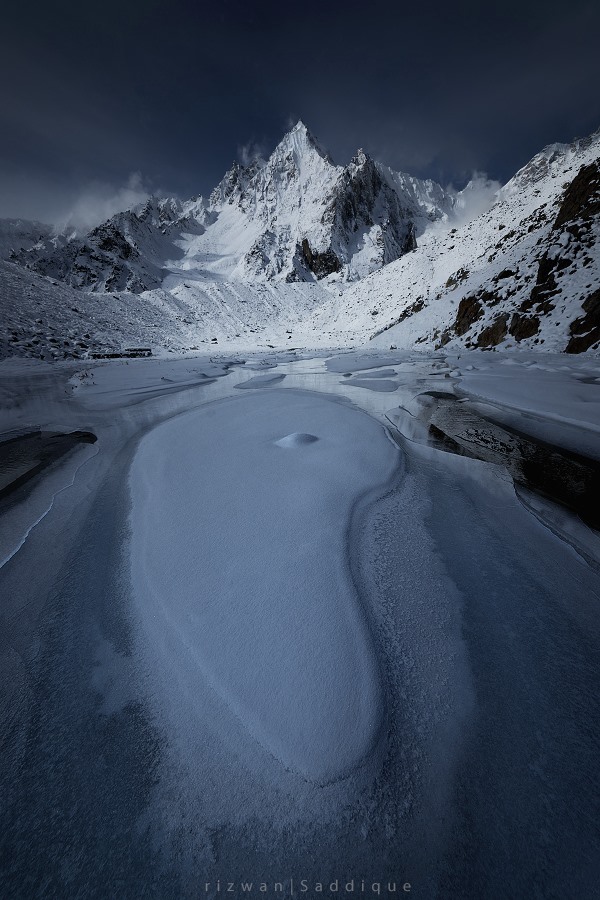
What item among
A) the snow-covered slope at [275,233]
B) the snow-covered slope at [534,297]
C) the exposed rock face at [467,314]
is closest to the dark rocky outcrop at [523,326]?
the snow-covered slope at [534,297]

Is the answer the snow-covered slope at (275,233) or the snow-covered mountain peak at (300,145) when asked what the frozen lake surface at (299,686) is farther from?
the snow-covered mountain peak at (300,145)

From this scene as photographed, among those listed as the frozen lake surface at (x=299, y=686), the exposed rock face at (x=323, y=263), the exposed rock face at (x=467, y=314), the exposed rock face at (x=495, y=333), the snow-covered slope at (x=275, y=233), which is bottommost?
the frozen lake surface at (x=299, y=686)

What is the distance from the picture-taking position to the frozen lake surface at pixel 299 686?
90 cm

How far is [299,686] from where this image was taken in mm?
1222

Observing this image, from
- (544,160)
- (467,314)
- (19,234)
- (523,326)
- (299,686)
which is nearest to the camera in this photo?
(299,686)

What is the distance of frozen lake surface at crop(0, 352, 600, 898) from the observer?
904mm

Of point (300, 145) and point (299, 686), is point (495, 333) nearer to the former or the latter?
point (299, 686)

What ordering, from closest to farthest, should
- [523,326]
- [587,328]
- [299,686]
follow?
[299,686], [587,328], [523,326]

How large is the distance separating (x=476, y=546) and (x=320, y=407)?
134 inches

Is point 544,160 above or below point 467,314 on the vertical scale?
above

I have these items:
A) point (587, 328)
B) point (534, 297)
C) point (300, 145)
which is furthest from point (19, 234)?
point (587, 328)

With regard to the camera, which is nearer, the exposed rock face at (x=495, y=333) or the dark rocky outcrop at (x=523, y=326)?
the dark rocky outcrop at (x=523, y=326)

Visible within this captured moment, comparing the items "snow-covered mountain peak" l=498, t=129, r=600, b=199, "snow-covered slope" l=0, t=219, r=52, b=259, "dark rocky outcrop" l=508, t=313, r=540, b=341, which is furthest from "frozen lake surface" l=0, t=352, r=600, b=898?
"snow-covered slope" l=0, t=219, r=52, b=259

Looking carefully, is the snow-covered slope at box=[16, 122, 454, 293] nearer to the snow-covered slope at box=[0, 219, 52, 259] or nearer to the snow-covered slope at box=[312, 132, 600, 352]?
the snow-covered slope at box=[0, 219, 52, 259]
